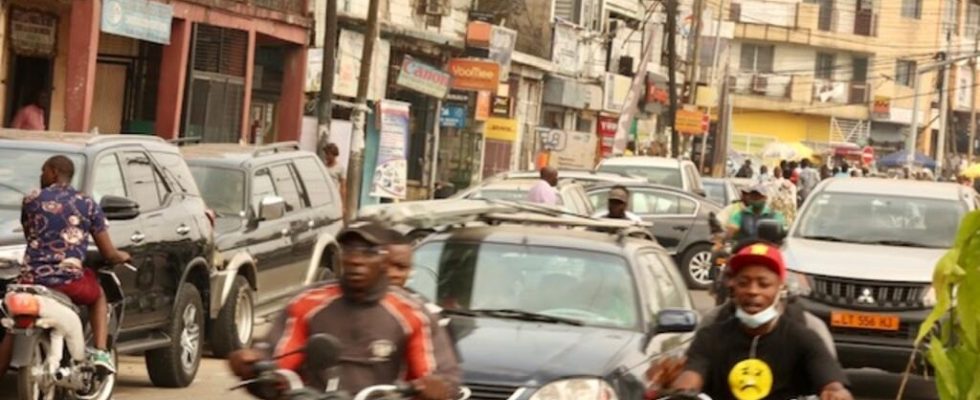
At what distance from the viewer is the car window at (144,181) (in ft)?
51.0

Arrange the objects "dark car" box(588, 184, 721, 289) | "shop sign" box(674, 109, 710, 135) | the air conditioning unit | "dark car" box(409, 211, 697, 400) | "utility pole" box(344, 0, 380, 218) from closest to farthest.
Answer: "dark car" box(409, 211, 697, 400)
"dark car" box(588, 184, 721, 289)
"utility pole" box(344, 0, 380, 218)
"shop sign" box(674, 109, 710, 135)
the air conditioning unit

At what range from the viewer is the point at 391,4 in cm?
4291

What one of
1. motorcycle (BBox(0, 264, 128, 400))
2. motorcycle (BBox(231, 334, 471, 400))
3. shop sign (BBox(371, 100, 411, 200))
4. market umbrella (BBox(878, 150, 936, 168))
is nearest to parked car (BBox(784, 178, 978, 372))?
motorcycle (BBox(0, 264, 128, 400))

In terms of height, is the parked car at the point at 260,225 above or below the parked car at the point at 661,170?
below

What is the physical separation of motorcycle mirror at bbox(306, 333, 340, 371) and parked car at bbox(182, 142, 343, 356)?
33.3ft

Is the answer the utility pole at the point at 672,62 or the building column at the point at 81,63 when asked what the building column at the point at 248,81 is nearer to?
the building column at the point at 81,63

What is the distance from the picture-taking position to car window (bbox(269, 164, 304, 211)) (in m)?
19.5

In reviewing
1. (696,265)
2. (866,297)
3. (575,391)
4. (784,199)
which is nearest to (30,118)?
(784,199)

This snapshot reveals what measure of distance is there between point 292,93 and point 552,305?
2653cm

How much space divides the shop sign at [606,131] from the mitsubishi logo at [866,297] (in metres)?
40.0

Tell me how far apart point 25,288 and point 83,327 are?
0.71 meters

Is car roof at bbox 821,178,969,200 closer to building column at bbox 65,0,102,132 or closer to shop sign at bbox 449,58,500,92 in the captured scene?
building column at bbox 65,0,102,132

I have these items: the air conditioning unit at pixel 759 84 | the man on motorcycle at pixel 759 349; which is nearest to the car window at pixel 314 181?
the man on motorcycle at pixel 759 349

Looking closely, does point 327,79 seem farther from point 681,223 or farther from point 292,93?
point 681,223
